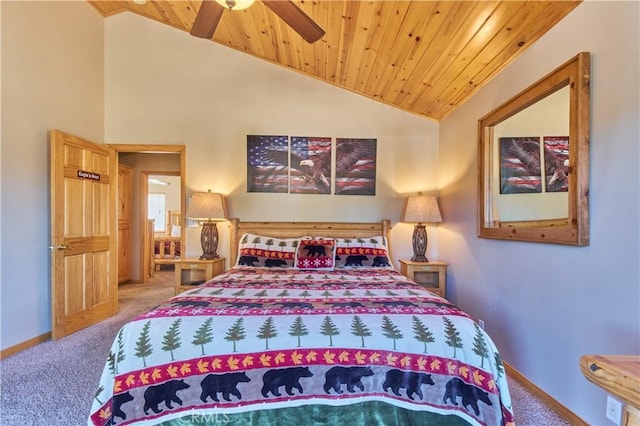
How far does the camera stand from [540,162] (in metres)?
2.16

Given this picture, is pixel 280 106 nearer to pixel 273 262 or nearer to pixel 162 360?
pixel 273 262

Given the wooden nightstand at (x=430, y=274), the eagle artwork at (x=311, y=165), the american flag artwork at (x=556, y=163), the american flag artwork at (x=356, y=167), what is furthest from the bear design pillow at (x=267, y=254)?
the american flag artwork at (x=556, y=163)

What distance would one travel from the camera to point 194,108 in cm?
379

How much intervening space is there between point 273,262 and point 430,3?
2571 mm

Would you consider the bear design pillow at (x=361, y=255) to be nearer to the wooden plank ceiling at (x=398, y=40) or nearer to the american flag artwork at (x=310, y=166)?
the american flag artwork at (x=310, y=166)

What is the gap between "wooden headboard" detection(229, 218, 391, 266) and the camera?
3748mm

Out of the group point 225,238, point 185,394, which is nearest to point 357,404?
point 185,394

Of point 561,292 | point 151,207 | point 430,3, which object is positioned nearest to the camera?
point 561,292

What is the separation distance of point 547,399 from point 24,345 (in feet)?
13.9

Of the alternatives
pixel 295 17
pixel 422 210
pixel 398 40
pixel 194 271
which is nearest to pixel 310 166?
pixel 422 210

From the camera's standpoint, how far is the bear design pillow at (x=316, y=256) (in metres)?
3.01

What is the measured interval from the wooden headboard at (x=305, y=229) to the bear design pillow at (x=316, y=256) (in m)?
0.65

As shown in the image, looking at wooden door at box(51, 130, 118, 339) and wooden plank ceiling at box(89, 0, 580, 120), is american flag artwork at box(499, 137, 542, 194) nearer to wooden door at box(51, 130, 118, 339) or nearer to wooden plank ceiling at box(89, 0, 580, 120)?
wooden plank ceiling at box(89, 0, 580, 120)

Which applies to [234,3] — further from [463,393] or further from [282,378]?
[463,393]
